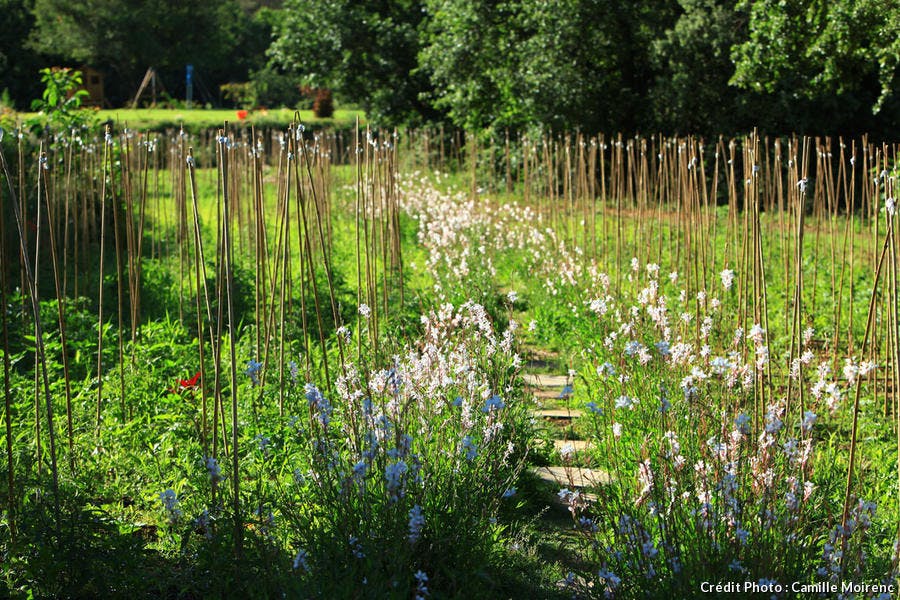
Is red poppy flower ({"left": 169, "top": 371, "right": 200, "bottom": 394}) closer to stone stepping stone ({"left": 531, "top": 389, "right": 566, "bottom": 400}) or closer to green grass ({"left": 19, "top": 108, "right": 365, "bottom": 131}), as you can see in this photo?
stone stepping stone ({"left": 531, "top": 389, "right": 566, "bottom": 400})

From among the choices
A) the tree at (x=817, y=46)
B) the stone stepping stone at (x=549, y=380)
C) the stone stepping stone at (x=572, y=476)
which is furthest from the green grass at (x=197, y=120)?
the stone stepping stone at (x=572, y=476)

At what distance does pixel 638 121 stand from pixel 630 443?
44.0 ft

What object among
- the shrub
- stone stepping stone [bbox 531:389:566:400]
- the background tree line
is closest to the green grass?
the shrub

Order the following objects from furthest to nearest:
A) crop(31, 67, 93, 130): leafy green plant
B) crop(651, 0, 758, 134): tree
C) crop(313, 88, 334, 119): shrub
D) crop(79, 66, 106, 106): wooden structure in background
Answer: crop(79, 66, 106, 106): wooden structure in background
crop(313, 88, 334, 119): shrub
crop(651, 0, 758, 134): tree
crop(31, 67, 93, 130): leafy green plant

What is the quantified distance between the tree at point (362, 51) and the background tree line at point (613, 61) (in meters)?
0.03

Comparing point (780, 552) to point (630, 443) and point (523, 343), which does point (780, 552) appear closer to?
point (630, 443)

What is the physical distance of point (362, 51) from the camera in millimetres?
19312

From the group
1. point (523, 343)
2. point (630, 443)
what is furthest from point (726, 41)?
point (630, 443)

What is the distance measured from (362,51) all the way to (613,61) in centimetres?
597

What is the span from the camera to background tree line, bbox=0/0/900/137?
12.2 m

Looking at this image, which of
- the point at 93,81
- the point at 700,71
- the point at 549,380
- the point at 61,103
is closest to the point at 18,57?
the point at 93,81

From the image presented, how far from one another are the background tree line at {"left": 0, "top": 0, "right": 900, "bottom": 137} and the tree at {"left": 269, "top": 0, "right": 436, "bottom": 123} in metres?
0.03

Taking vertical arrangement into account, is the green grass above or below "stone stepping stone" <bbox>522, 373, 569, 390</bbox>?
above

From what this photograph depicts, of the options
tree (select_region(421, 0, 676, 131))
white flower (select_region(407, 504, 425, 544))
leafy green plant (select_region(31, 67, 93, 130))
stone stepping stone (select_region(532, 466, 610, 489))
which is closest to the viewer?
white flower (select_region(407, 504, 425, 544))
